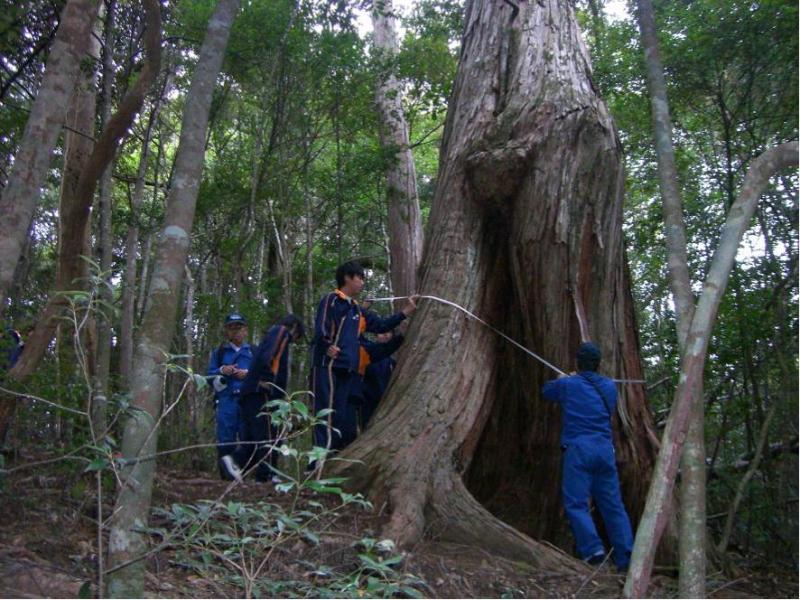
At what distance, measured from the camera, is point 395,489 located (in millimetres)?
5219

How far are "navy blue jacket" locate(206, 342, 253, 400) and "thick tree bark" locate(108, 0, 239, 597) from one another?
151 inches

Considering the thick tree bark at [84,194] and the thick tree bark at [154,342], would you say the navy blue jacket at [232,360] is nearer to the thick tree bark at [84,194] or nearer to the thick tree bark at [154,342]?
the thick tree bark at [84,194]

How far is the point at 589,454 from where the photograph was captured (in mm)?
5508

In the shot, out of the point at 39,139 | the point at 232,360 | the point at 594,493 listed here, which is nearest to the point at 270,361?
the point at 232,360

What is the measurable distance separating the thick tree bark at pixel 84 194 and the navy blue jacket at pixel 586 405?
3.44m

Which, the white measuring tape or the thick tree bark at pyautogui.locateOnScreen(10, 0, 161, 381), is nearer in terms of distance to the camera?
the thick tree bark at pyautogui.locateOnScreen(10, 0, 161, 381)

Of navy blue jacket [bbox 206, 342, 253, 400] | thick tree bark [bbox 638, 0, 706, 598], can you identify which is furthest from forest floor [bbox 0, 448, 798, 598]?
navy blue jacket [bbox 206, 342, 253, 400]

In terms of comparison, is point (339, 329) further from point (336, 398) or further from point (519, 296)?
point (519, 296)

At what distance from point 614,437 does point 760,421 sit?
305cm

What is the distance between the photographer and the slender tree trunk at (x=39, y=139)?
3.70 metres

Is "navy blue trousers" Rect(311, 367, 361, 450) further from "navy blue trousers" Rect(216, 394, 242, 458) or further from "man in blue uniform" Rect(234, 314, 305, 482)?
"navy blue trousers" Rect(216, 394, 242, 458)

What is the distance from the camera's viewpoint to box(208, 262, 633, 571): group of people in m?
5.51

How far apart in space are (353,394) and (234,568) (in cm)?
271

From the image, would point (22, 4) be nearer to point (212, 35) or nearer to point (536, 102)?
point (212, 35)
